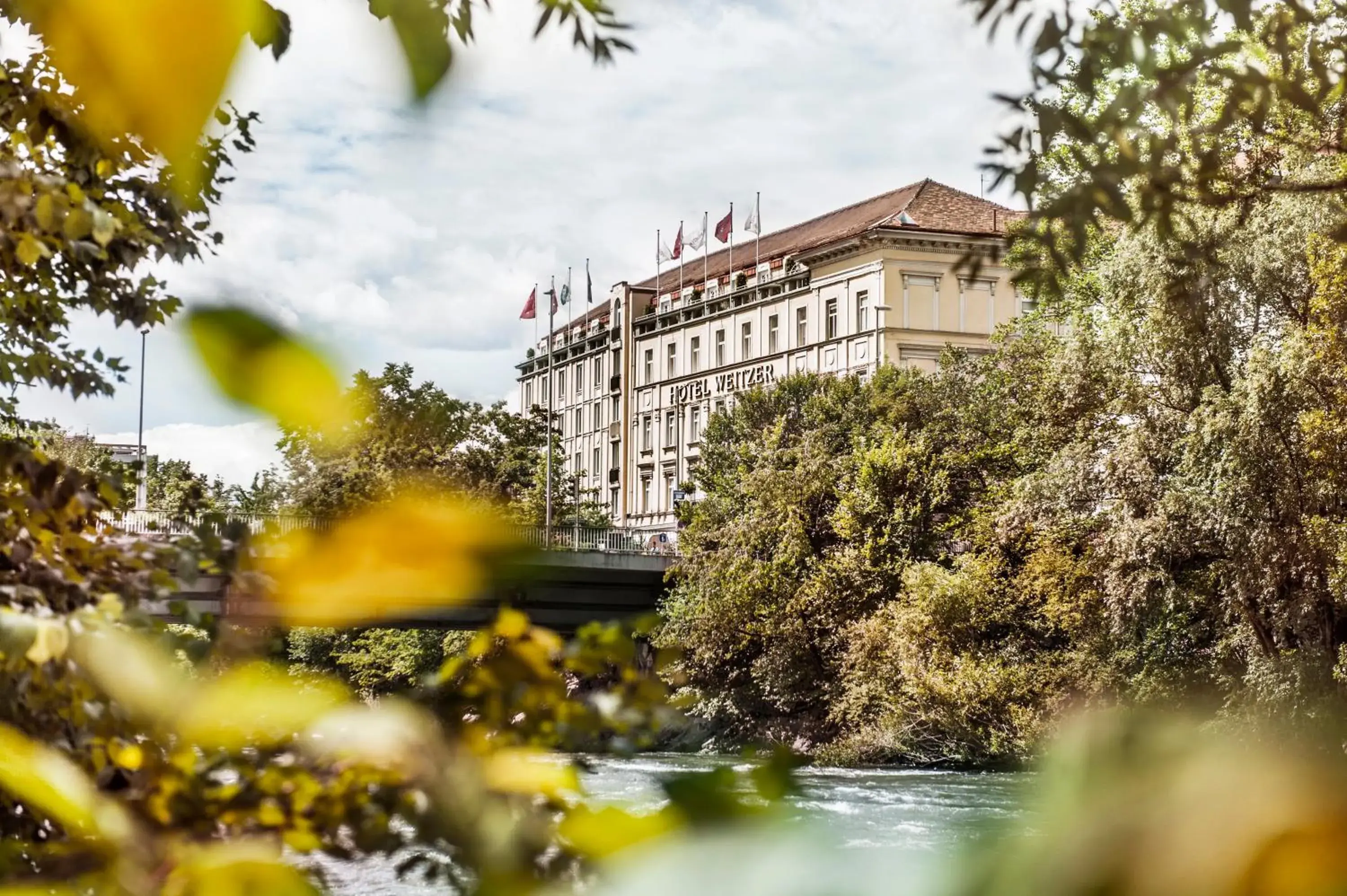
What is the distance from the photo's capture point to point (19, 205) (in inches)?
78.7

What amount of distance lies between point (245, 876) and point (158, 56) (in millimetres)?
244

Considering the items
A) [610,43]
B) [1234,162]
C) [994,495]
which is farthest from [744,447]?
[610,43]

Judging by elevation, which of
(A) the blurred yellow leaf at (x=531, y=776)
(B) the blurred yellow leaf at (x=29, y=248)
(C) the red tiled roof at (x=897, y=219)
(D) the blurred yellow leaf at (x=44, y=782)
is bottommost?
(A) the blurred yellow leaf at (x=531, y=776)

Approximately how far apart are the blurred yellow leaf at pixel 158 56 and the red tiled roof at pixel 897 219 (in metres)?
34.0

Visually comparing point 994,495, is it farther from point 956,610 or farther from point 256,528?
point 256,528

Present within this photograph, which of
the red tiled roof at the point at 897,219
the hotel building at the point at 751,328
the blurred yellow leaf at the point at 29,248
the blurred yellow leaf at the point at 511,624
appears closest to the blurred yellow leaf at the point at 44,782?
the blurred yellow leaf at the point at 511,624

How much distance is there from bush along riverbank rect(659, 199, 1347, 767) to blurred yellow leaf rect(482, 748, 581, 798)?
8070mm

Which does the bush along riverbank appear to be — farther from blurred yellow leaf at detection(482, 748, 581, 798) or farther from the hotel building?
blurred yellow leaf at detection(482, 748, 581, 798)

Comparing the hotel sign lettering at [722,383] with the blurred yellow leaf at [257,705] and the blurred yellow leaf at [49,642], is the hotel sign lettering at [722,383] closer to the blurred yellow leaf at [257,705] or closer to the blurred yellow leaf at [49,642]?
the blurred yellow leaf at [49,642]

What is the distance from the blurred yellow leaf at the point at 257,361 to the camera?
0.49 meters

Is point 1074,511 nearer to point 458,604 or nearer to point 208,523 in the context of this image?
point 208,523

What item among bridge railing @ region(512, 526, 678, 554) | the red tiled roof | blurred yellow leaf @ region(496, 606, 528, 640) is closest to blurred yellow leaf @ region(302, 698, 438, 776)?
blurred yellow leaf @ region(496, 606, 528, 640)

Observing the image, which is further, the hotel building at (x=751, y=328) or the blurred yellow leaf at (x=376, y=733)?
the hotel building at (x=751, y=328)

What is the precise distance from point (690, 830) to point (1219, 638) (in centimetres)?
1804
